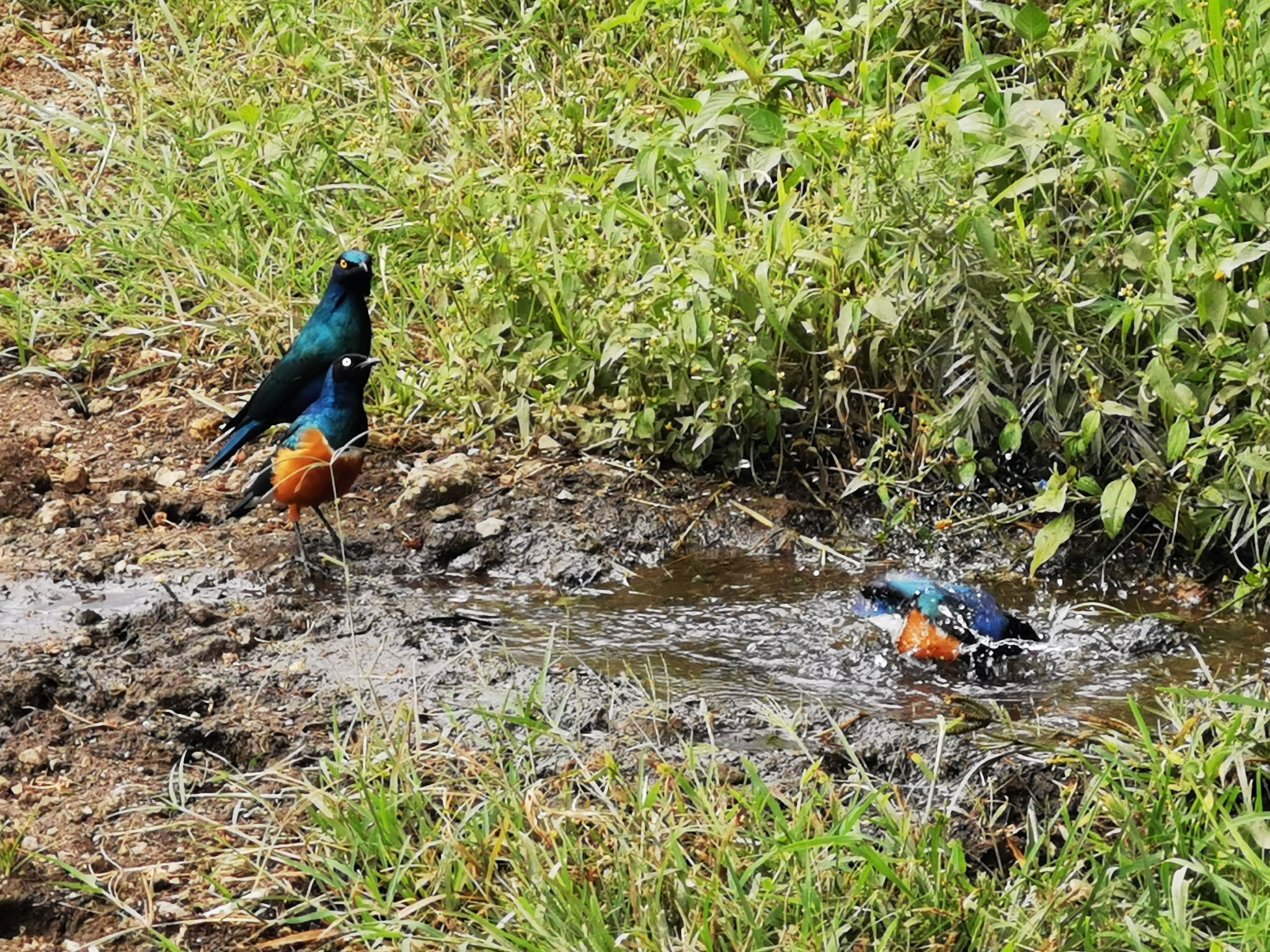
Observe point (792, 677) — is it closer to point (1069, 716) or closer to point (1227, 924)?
point (1069, 716)

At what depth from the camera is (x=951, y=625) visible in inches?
146

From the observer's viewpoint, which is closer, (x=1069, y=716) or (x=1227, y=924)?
(x=1227, y=924)

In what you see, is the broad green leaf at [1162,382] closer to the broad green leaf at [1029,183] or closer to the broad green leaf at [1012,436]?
the broad green leaf at [1012,436]

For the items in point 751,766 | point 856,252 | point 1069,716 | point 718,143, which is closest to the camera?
point 751,766

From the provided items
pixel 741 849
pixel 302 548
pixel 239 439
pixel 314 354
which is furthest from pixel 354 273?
pixel 741 849

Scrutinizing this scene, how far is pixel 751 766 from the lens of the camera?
9.18 feet

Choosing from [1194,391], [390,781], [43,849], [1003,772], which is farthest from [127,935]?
[1194,391]

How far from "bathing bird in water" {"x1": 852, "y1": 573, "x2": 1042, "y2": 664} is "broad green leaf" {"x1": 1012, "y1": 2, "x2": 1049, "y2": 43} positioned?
1.63 metres

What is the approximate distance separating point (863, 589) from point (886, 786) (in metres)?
1.10

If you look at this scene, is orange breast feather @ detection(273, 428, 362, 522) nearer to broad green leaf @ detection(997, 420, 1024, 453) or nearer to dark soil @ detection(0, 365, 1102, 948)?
dark soil @ detection(0, 365, 1102, 948)

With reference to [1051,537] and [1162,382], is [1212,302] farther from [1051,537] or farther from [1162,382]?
[1051,537]

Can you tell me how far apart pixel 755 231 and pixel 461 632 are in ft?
5.17

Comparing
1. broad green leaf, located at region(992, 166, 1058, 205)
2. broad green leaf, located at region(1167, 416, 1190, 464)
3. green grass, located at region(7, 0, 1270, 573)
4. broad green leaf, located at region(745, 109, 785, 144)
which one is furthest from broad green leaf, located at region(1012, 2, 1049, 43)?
broad green leaf, located at region(1167, 416, 1190, 464)

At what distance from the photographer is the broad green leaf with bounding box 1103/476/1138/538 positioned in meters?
3.91
